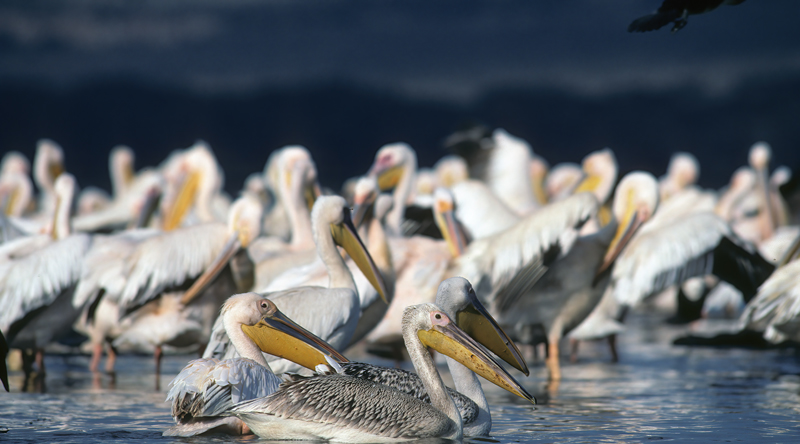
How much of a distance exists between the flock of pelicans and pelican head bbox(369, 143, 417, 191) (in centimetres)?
2

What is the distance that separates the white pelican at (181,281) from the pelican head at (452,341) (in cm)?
291

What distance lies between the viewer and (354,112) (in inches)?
1657

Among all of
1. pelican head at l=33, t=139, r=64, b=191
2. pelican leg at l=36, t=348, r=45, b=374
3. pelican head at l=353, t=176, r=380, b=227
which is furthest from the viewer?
pelican head at l=33, t=139, r=64, b=191

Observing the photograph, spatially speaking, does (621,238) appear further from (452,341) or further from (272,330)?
(272,330)

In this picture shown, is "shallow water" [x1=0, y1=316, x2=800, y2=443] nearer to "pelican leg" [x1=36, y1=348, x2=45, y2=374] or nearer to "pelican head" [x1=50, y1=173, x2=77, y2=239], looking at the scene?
"pelican leg" [x1=36, y1=348, x2=45, y2=374]

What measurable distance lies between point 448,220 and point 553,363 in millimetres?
1554

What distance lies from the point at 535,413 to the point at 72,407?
88.3 inches

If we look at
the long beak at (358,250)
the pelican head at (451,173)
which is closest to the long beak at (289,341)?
the long beak at (358,250)

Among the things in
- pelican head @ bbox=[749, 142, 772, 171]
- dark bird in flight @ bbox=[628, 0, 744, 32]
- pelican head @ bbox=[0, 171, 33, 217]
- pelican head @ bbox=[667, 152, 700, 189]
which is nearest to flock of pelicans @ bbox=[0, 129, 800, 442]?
dark bird in flight @ bbox=[628, 0, 744, 32]

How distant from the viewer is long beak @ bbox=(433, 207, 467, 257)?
7.84 metres

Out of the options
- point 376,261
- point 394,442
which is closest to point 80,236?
point 376,261

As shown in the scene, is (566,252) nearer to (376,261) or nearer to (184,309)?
(376,261)

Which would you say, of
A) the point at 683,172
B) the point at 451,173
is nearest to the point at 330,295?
the point at 451,173

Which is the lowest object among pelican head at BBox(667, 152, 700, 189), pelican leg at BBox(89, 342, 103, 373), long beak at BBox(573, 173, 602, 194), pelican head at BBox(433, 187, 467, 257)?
pelican leg at BBox(89, 342, 103, 373)
